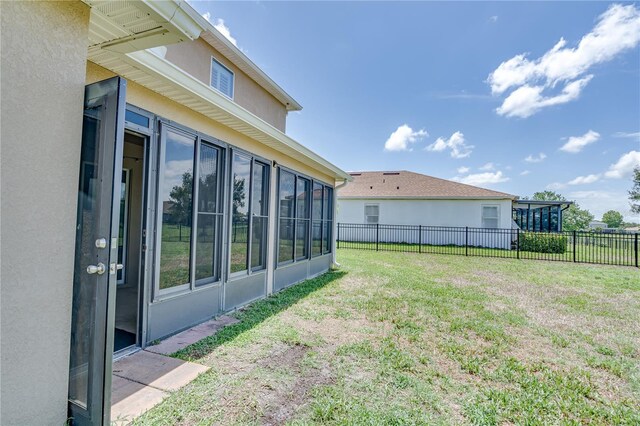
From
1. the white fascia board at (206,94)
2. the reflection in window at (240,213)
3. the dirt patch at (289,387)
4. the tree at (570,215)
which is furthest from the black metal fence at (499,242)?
the tree at (570,215)

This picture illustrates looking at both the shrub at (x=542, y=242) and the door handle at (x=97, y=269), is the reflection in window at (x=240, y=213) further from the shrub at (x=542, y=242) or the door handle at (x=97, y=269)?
the shrub at (x=542, y=242)

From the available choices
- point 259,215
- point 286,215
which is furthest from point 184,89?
point 286,215

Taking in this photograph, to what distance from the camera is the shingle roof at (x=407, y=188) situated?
57.3ft

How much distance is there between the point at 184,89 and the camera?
3.28 m

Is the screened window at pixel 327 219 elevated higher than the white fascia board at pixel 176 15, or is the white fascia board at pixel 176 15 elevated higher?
the white fascia board at pixel 176 15

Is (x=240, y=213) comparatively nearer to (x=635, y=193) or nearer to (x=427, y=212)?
(x=427, y=212)

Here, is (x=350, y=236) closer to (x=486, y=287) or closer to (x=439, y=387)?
(x=486, y=287)

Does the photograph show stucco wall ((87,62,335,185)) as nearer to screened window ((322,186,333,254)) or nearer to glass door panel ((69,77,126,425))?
glass door panel ((69,77,126,425))

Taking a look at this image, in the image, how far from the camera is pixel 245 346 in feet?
11.9

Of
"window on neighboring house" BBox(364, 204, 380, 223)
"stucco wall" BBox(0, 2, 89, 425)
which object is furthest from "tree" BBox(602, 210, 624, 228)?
"stucco wall" BBox(0, 2, 89, 425)

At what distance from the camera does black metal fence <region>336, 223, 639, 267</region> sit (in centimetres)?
1215

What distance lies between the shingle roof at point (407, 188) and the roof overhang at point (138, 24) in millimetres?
17242

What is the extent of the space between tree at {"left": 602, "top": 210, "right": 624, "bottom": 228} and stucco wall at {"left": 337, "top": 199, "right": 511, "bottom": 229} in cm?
7150

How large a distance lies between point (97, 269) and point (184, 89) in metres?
2.13
